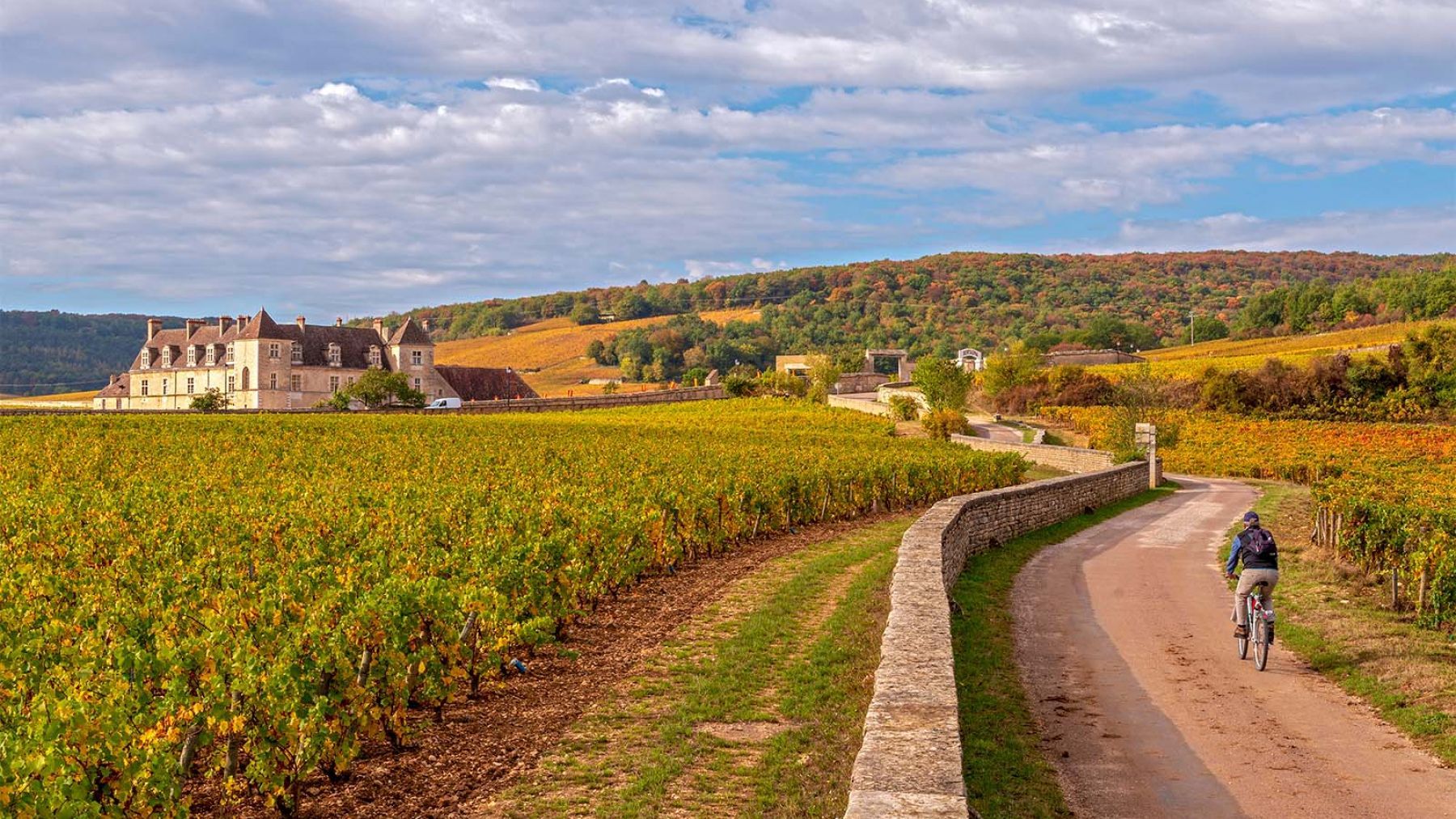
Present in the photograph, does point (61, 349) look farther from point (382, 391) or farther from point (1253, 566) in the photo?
point (1253, 566)

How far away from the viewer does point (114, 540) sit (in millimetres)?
14664

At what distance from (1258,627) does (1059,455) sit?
39521 mm

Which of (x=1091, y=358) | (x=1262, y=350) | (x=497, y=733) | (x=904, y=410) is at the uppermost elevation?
(x=1262, y=350)

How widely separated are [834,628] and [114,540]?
9.35 m

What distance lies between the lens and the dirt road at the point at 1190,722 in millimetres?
9117

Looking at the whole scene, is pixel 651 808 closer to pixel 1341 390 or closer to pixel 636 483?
pixel 636 483

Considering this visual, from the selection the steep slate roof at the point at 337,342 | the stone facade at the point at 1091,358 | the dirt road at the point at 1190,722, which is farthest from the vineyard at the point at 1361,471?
the steep slate roof at the point at 337,342

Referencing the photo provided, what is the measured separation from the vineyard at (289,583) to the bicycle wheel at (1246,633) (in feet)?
27.0

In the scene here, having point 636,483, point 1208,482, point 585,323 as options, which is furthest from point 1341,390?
point 585,323

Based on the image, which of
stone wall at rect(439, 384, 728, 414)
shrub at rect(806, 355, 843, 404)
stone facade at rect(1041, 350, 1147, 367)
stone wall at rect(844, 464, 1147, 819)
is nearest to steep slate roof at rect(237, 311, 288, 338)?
stone wall at rect(439, 384, 728, 414)

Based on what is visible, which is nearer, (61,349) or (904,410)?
(904,410)

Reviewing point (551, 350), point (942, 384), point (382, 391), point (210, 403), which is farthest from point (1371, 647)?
point (551, 350)

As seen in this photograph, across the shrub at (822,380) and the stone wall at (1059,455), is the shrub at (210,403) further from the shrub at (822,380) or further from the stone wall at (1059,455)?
the stone wall at (1059,455)

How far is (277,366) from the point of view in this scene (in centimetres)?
9325
